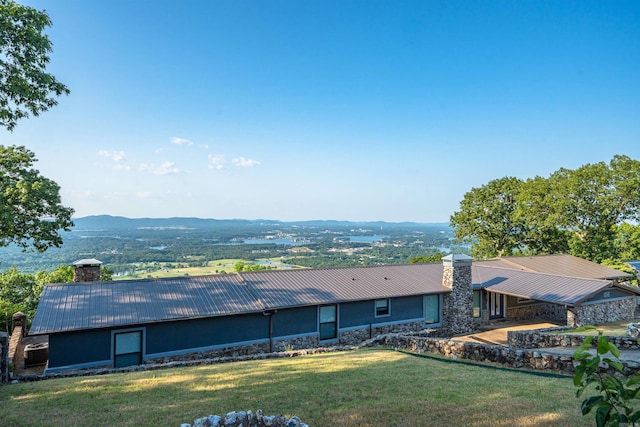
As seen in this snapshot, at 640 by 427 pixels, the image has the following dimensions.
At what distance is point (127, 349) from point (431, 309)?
14094 millimetres

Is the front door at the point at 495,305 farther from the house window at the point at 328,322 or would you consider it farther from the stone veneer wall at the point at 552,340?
the house window at the point at 328,322

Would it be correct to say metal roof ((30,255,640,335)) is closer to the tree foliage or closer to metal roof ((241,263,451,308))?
metal roof ((241,263,451,308))

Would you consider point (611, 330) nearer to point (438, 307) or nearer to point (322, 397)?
point (438, 307)

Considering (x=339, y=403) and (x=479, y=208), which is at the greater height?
(x=479, y=208)

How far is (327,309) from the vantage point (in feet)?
55.6

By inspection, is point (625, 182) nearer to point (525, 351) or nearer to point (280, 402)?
point (525, 351)

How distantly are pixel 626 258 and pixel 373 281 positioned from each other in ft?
92.0

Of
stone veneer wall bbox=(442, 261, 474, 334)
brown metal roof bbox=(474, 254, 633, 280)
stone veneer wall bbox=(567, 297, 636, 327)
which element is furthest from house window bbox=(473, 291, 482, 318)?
brown metal roof bbox=(474, 254, 633, 280)

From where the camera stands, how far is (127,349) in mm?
13391

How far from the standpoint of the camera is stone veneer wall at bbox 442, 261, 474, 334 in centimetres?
1900

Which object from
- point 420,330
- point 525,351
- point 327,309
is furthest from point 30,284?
point 525,351

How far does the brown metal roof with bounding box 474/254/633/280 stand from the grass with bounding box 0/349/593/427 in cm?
1813

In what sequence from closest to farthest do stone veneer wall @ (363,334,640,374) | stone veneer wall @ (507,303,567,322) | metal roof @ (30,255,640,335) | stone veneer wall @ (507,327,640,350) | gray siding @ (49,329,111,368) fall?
stone veneer wall @ (363,334,640,374) < stone veneer wall @ (507,327,640,350) < gray siding @ (49,329,111,368) < metal roof @ (30,255,640,335) < stone veneer wall @ (507,303,567,322)

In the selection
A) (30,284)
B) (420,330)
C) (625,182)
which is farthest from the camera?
(625,182)
